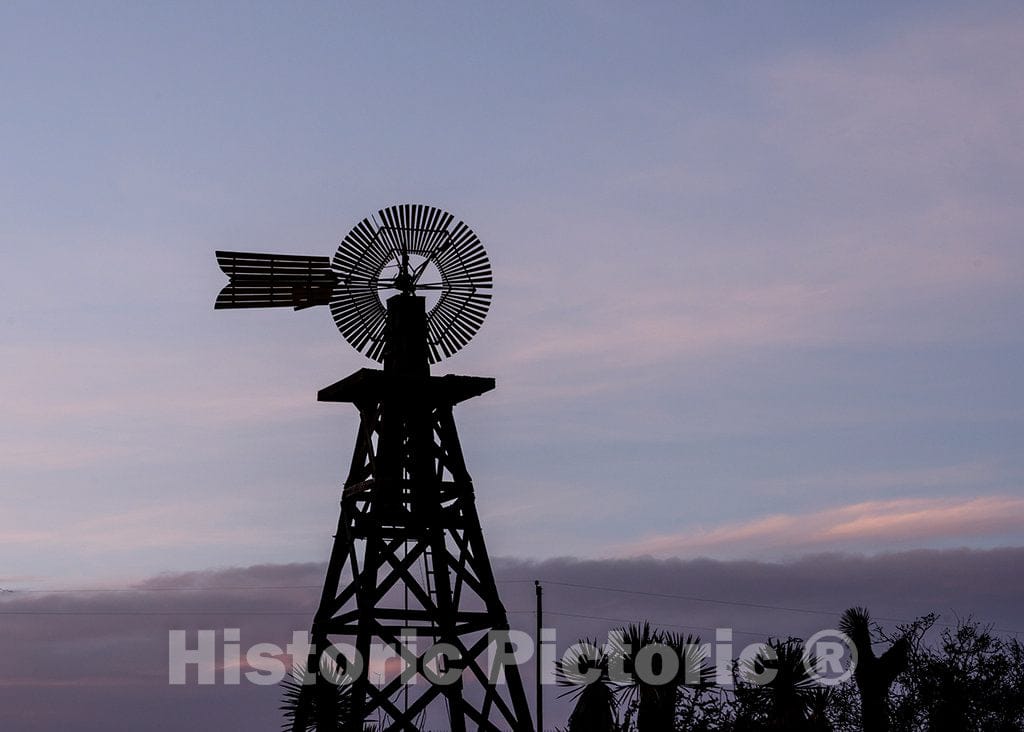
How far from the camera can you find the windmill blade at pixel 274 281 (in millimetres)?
26031

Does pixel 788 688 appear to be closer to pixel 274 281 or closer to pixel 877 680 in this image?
pixel 877 680

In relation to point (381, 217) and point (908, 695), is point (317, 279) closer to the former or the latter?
point (381, 217)

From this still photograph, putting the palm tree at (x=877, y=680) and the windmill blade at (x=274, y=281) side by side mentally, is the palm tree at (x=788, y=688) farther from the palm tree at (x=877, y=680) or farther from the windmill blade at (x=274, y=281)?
the windmill blade at (x=274, y=281)

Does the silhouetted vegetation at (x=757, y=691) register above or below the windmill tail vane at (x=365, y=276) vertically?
below

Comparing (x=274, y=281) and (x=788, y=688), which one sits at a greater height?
(x=274, y=281)

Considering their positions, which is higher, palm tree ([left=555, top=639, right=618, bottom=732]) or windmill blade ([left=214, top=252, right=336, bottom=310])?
windmill blade ([left=214, top=252, right=336, bottom=310])

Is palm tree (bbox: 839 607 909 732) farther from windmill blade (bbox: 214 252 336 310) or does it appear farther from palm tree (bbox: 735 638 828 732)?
windmill blade (bbox: 214 252 336 310)

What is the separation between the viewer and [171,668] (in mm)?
25797

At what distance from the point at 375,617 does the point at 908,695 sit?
51.8 feet

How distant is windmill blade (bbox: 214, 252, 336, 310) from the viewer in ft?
85.4

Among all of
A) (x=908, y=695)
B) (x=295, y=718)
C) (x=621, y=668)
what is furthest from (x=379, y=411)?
(x=908, y=695)

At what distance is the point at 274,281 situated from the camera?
85.9 ft

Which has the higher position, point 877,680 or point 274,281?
point 274,281

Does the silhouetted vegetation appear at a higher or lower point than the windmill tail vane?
lower
